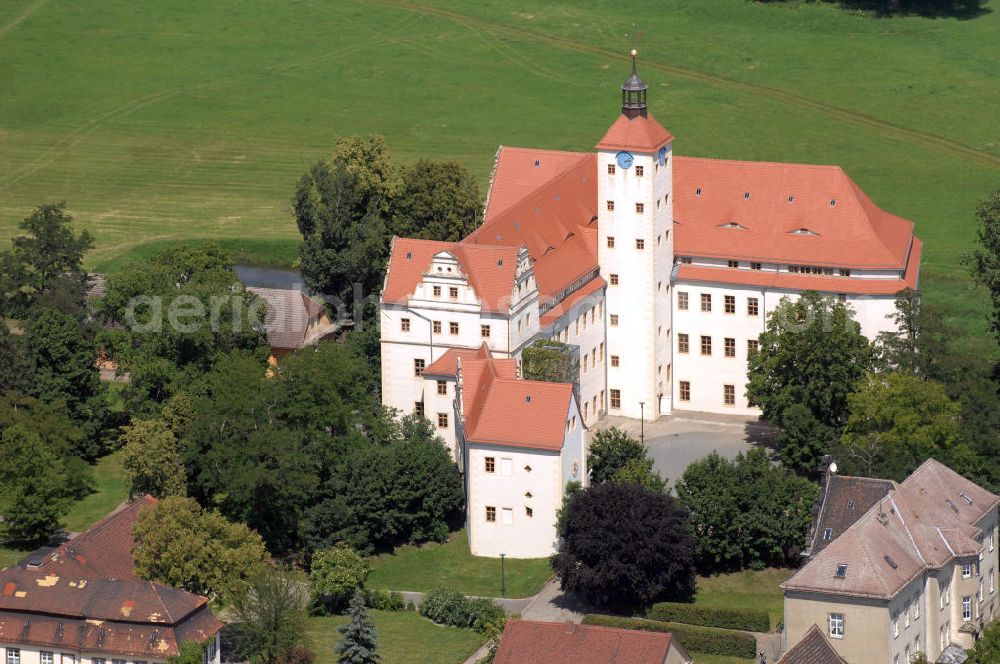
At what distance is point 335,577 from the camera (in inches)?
4496

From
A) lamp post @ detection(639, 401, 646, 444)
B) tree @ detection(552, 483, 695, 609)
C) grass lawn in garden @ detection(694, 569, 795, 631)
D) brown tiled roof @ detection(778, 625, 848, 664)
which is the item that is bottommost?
brown tiled roof @ detection(778, 625, 848, 664)

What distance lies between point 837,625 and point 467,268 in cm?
3161

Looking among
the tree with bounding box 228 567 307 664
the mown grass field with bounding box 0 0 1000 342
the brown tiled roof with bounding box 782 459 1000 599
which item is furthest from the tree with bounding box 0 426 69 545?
the mown grass field with bounding box 0 0 1000 342

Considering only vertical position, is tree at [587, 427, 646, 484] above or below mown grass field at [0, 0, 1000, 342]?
below

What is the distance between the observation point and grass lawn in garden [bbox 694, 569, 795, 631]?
373ft

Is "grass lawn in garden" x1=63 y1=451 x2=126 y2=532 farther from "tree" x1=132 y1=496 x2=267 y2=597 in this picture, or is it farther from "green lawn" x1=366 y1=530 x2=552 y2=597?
"green lawn" x1=366 y1=530 x2=552 y2=597

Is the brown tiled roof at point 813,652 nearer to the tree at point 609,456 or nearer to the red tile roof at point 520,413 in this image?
the red tile roof at point 520,413

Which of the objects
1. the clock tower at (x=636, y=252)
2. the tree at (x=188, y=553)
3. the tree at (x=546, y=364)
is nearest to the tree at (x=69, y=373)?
the tree at (x=188, y=553)

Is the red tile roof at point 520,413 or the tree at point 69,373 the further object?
the tree at point 69,373

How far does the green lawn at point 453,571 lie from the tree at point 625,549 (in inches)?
136

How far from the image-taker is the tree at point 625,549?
11156 cm

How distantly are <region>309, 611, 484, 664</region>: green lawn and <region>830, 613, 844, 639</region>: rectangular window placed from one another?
1650cm

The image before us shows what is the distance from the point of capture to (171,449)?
400 ft

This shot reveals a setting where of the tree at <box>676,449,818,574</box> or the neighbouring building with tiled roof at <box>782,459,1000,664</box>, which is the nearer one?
the neighbouring building with tiled roof at <box>782,459,1000,664</box>
